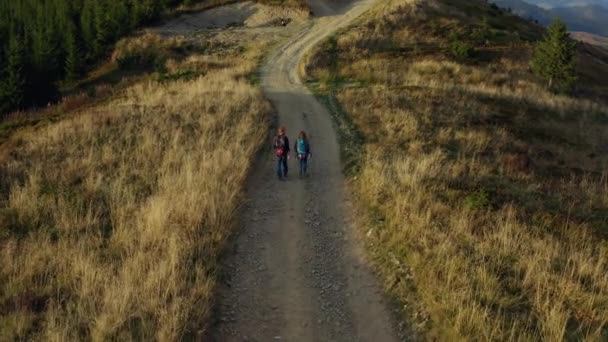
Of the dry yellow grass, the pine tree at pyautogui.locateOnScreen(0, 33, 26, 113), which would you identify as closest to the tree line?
the pine tree at pyautogui.locateOnScreen(0, 33, 26, 113)

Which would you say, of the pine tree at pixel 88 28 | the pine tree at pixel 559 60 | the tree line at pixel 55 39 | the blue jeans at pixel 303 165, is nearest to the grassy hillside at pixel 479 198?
the blue jeans at pixel 303 165

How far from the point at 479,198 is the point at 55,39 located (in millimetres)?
63604

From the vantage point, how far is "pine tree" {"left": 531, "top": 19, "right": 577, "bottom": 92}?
136 ft

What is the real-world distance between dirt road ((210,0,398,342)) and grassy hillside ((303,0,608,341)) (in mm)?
611

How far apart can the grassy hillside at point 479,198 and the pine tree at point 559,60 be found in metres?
3.05

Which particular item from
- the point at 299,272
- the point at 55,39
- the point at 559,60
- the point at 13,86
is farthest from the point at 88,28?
the point at 299,272

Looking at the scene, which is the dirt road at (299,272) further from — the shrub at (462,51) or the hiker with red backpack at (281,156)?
the shrub at (462,51)

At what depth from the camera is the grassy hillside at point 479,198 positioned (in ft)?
26.1

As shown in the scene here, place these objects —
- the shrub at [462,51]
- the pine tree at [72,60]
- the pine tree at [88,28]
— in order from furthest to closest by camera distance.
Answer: the pine tree at [88,28], the pine tree at [72,60], the shrub at [462,51]

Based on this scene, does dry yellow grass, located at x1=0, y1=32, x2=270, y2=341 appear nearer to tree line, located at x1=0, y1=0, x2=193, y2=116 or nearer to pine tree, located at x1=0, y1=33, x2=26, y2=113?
pine tree, located at x1=0, y1=33, x2=26, y2=113

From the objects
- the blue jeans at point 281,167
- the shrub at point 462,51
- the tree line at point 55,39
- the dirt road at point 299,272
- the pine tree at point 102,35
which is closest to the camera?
the dirt road at point 299,272

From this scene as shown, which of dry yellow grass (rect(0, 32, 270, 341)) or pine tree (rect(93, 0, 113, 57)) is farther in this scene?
pine tree (rect(93, 0, 113, 57))

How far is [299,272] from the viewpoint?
9.93 m

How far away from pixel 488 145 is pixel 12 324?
19760 mm
